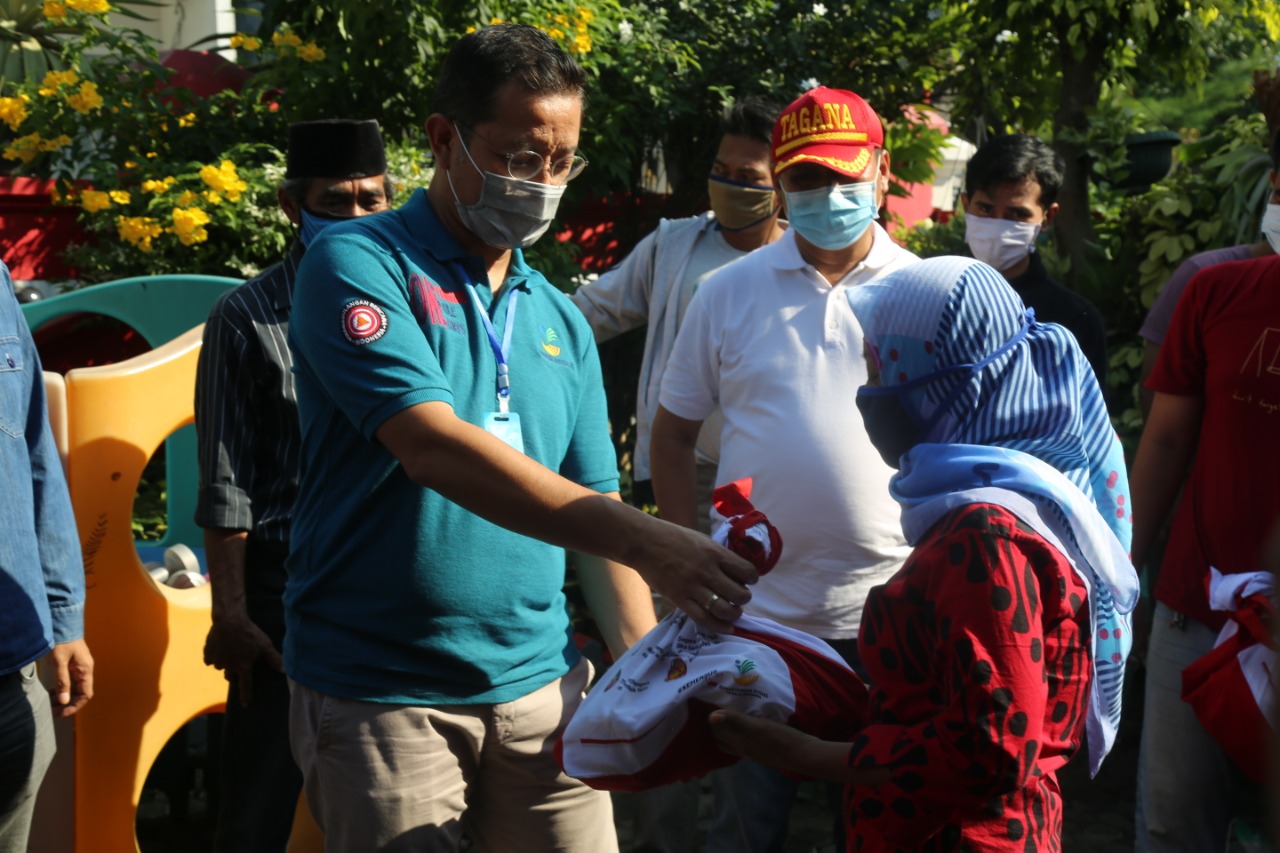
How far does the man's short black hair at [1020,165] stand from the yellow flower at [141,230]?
133 inches

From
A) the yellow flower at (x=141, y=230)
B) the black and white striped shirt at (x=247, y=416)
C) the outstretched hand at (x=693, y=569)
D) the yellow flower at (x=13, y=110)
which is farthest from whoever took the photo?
the yellow flower at (x=13, y=110)

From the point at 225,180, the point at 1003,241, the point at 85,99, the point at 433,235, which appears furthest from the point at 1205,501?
the point at 85,99

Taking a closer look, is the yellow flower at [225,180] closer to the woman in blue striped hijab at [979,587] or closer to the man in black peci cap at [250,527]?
the man in black peci cap at [250,527]

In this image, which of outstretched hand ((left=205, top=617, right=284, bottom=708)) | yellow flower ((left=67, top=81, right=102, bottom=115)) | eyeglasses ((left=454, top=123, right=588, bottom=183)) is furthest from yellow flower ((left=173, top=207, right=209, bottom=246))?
eyeglasses ((left=454, top=123, right=588, bottom=183))

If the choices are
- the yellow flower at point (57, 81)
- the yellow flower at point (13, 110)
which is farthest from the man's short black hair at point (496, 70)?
the yellow flower at point (13, 110)

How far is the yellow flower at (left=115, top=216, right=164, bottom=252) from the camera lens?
5.77m

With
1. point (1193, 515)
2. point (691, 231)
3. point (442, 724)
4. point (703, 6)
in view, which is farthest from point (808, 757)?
point (703, 6)

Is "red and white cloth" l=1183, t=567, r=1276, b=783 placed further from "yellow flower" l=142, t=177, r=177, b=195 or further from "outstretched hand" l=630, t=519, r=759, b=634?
"yellow flower" l=142, t=177, r=177, b=195

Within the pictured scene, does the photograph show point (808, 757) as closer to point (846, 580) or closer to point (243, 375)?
point (846, 580)

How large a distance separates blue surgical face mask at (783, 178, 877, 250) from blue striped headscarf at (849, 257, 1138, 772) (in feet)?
4.33

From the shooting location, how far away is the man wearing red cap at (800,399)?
3.47m

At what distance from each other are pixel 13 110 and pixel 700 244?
3.68 metres

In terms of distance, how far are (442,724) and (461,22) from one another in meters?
4.53

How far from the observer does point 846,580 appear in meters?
3.46
